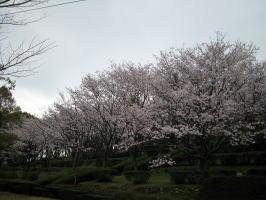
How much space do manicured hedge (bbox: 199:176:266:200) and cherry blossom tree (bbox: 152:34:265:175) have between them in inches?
144

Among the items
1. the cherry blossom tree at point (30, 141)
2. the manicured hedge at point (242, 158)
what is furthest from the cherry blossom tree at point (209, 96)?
the cherry blossom tree at point (30, 141)

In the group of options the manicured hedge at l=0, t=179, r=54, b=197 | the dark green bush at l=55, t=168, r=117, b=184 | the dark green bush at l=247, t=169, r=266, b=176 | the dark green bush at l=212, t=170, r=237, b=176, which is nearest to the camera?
the dark green bush at l=247, t=169, r=266, b=176

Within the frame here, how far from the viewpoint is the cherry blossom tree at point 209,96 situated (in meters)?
16.5

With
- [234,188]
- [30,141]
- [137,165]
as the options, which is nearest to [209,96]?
[234,188]

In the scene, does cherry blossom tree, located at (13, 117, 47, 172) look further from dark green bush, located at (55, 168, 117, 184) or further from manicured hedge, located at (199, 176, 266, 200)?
manicured hedge, located at (199, 176, 266, 200)

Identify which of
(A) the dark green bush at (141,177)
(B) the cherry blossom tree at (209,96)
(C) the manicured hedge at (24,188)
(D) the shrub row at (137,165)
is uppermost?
(B) the cherry blossom tree at (209,96)

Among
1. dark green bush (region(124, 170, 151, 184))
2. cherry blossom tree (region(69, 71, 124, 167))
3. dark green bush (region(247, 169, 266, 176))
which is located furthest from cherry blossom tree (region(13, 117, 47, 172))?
dark green bush (region(247, 169, 266, 176))

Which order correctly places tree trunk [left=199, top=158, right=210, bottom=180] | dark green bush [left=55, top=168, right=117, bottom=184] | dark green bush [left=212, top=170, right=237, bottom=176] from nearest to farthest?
→ 1. tree trunk [left=199, top=158, right=210, bottom=180]
2. dark green bush [left=212, top=170, right=237, bottom=176]
3. dark green bush [left=55, top=168, right=117, bottom=184]

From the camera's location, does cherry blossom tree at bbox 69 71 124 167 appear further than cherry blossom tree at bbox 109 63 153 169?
Yes

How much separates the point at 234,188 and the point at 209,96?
567 centimetres

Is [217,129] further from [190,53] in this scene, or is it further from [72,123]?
[72,123]

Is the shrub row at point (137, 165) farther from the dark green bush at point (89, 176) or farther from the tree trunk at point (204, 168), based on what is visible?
the tree trunk at point (204, 168)

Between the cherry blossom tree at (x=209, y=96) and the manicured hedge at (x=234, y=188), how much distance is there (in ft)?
12.0

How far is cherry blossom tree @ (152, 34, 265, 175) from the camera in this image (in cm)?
1653
